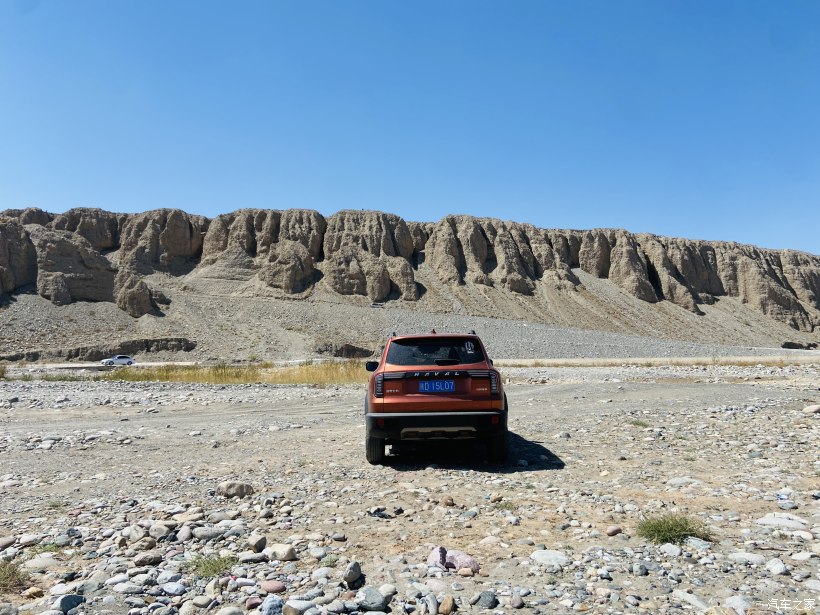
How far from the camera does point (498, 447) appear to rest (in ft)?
24.5

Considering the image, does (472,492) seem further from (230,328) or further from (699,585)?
(230,328)

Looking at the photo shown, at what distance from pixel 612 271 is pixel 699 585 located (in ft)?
368

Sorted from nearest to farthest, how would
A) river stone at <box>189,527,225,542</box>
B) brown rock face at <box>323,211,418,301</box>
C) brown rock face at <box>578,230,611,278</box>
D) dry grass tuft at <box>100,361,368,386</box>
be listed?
river stone at <box>189,527,225,542</box>
dry grass tuft at <box>100,361,368,386</box>
brown rock face at <box>323,211,418,301</box>
brown rock face at <box>578,230,611,278</box>

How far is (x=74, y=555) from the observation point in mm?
4449

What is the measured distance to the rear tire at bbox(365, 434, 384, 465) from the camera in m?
7.47

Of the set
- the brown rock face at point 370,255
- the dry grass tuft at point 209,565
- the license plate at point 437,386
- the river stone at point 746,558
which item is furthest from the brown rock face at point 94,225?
the river stone at point 746,558

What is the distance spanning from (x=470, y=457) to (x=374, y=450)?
153 centimetres

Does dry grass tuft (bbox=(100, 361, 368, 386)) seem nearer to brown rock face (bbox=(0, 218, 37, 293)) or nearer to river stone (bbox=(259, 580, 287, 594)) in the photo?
river stone (bbox=(259, 580, 287, 594))

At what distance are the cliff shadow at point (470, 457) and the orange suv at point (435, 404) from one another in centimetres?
28

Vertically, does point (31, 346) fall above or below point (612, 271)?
below

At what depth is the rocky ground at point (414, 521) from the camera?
355 cm

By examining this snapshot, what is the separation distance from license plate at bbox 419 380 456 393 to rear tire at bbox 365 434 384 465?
3.12 feet

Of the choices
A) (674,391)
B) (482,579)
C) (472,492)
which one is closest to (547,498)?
(472,492)

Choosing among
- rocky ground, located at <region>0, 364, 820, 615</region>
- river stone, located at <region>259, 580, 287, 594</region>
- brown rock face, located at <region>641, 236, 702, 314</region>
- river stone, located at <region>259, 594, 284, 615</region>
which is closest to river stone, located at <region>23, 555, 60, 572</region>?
rocky ground, located at <region>0, 364, 820, 615</region>
